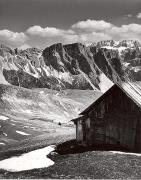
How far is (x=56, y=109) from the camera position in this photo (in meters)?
101

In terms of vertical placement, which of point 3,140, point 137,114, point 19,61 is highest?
point 19,61

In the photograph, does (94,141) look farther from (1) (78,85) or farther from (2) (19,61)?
(2) (19,61)

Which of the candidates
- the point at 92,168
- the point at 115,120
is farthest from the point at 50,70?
the point at 92,168

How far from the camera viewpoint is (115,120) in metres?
34.3

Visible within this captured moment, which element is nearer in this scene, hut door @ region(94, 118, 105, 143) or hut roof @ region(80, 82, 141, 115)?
hut roof @ region(80, 82, 141, 115)

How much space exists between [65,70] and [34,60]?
1639 cm

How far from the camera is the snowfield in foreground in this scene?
28125 mm

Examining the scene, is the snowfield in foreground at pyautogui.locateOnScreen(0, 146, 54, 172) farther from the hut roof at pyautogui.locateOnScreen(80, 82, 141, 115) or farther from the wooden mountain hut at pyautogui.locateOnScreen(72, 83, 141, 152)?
the hut roof at pyautogui.locateOnScreen(80, 82, 141, 115)

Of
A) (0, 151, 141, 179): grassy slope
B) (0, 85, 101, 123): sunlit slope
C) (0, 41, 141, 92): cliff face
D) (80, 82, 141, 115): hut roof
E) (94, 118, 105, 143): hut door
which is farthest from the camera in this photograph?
Answer: (0, 41, 141, 92): cliff face

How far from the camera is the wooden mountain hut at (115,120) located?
107 feet

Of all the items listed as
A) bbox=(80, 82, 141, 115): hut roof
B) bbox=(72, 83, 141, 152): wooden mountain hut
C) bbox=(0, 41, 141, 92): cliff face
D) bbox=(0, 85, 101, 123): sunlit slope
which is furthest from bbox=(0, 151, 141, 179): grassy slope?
bbox=(0, 41, 141, 92): cliff face

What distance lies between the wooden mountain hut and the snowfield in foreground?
4629 mm

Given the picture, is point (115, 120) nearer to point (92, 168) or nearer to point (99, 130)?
point (99, 130)

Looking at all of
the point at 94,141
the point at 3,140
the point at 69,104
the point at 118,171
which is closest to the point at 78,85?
the point at 69,104
